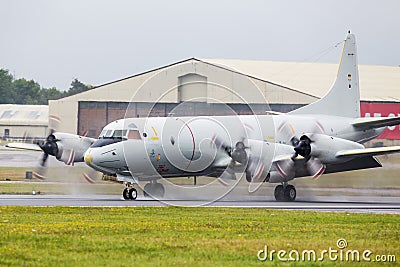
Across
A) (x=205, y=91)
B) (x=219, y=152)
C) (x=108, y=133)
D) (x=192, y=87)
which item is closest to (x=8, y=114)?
(x=192, y=87)

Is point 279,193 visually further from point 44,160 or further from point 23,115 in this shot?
point 23,115

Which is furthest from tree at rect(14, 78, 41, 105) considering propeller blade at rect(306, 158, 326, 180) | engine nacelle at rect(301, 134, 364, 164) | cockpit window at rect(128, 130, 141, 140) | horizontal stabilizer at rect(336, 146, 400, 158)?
horizontal stabilizer at rect(336, 146, 400, 158)

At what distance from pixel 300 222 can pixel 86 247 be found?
8592 millimetres

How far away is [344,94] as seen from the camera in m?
43.9

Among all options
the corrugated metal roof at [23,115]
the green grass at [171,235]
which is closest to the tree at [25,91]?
the corrugated metal roof at [23,115]

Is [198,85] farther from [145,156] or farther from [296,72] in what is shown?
A: [145,156]

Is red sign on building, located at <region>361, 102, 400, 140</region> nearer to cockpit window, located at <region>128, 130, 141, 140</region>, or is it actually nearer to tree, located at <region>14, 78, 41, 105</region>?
cockpit window, located at <region>128, 130, 141, 140</region>

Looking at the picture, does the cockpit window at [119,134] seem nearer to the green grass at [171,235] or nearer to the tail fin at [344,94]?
the green grass at [171,235]

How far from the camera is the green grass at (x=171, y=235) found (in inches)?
582

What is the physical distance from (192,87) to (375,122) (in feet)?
81.0

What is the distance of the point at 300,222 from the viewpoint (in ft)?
75.1

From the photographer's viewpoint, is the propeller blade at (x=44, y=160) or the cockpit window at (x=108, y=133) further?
the propeller blade at (x=44, y=160)

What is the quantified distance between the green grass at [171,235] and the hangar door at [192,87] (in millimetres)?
32215

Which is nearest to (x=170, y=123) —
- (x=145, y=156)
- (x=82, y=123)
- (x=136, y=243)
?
(x=145, y=156)
